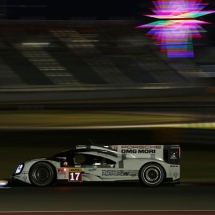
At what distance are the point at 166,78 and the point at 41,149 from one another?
4852 cm

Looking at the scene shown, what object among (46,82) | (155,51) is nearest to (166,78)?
(155,51)

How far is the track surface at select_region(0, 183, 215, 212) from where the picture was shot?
23.2 feet

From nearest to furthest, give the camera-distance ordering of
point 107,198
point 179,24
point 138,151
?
point 107,198 → point 138,151 → point 179,24

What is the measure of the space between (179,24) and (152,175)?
254 feet

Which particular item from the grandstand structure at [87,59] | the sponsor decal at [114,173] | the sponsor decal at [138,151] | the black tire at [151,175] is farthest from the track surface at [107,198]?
the grandstand structure at [87,59]

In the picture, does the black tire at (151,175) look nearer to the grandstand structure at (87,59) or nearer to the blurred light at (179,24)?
the grandstand structure at (87,59)

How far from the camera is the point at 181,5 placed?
84812 mm

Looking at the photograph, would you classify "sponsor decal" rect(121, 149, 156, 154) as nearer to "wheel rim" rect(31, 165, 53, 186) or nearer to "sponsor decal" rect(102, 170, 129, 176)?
"sponsor decal" rect(102, 170, 129, 176)

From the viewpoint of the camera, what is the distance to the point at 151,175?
8492 mm

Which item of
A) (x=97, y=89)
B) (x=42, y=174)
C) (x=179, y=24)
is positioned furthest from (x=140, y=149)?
(x=179, y=24)

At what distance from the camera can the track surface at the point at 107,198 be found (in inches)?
278

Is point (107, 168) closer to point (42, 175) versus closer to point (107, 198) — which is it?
point (107, 198)

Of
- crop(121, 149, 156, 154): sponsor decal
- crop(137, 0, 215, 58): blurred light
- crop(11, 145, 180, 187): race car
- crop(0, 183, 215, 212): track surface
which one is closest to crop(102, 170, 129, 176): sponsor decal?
crop(11, 145, 180, 187): race car

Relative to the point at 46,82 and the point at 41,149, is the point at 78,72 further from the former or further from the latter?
the point at 41,149
